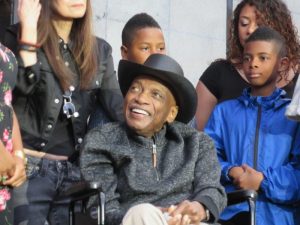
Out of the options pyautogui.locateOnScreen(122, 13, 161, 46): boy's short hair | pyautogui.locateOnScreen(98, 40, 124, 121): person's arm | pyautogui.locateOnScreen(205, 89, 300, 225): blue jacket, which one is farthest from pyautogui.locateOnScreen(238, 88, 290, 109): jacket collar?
pyautogui.locateOnScreen(122, 13, 161, 46): boy's short hair

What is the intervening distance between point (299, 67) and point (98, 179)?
199 cm

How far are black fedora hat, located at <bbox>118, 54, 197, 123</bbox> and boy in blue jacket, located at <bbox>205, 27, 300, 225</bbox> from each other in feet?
1.40

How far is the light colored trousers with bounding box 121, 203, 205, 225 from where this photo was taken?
17.0ft

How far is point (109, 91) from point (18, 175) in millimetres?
1265

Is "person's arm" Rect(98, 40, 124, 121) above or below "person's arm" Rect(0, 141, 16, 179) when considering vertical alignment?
above

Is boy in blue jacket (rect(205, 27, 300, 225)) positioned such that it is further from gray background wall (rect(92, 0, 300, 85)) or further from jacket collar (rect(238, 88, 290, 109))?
gray background wall (rect(92, 0, 300, 85))

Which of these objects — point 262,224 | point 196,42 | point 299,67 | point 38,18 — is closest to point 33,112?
point 38,18

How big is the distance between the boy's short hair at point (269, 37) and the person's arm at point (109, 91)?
38.1 inches

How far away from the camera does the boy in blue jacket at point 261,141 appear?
6238 mm

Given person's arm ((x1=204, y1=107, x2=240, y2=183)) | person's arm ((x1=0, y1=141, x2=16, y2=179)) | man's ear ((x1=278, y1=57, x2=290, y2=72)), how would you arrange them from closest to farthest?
person's arm ((x1=0, y1=141, x2=16, y2=179)), person's arm ((x1=204, y1=107, x2=240, y2=183)), man's ear ((x1=278, y1=57, x2=290, y2=72))

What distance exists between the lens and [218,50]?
8.85 m

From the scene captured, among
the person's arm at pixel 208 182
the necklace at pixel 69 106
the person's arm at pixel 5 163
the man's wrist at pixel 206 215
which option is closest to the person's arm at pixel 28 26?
the necklace at pixel 69 106

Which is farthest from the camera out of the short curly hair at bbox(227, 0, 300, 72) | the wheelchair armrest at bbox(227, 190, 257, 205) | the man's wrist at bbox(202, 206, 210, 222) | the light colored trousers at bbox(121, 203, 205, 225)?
the short curly hair at bbox(227, 0, 300, 72)

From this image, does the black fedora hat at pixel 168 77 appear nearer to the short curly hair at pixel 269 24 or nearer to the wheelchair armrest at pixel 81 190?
the wheelchair armrest at pixel 81 190
